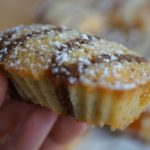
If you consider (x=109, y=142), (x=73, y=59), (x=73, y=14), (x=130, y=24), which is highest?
(x=130, y=24)

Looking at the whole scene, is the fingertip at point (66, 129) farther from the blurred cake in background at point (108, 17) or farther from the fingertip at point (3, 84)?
the blurred cake in background at point (108, 17)

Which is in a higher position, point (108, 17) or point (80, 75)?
point (108, 17)

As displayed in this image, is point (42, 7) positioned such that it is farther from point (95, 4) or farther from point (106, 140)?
point (106, 140)

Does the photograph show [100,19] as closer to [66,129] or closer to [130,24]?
[130,24]

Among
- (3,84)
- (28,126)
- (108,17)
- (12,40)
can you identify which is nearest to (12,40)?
(12,40)

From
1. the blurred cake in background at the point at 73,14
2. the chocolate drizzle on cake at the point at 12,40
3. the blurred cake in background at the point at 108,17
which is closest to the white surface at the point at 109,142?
the blurred cake in background at the point at 108,17

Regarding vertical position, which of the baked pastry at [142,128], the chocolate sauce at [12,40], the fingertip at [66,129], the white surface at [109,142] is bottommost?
the fingertip at [66,129]

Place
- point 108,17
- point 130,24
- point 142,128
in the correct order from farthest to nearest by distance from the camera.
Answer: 1. point 108,17
2. point 130,24
3. point 142,128
